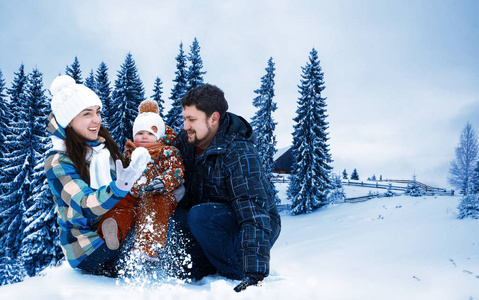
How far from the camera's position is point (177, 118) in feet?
49.0

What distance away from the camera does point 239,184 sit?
10.2ft

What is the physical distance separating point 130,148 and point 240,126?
1220mm

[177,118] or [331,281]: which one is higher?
[177,118]

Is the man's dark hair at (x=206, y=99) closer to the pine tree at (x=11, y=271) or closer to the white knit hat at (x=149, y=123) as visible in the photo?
the white knit hat at (x=149, y=123)

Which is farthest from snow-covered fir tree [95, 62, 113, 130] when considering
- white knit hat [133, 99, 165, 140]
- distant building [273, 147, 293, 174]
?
distant building [273, 147, 293, 174]

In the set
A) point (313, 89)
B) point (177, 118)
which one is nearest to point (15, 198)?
point (177, 118)

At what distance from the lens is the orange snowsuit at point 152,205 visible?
2812 mm

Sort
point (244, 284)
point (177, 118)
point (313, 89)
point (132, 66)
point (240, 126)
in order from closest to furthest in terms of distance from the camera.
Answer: point (244, 284) < point (240, 126) < point (177, 118) < point (132, 66) < point (313, 89)

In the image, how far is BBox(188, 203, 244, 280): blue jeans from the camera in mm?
3131

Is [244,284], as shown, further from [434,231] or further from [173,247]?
[434,231]

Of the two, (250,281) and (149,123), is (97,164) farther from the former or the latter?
(250,281)

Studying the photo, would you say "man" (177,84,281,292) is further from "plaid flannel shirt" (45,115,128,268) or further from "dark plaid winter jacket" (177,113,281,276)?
"plaid flannel shirt" (45,115,128,268)

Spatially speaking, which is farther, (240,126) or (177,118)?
(177,118)

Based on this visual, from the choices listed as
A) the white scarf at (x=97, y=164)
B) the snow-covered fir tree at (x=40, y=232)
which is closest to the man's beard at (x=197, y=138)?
the white scarf at (x=97, y=164)
